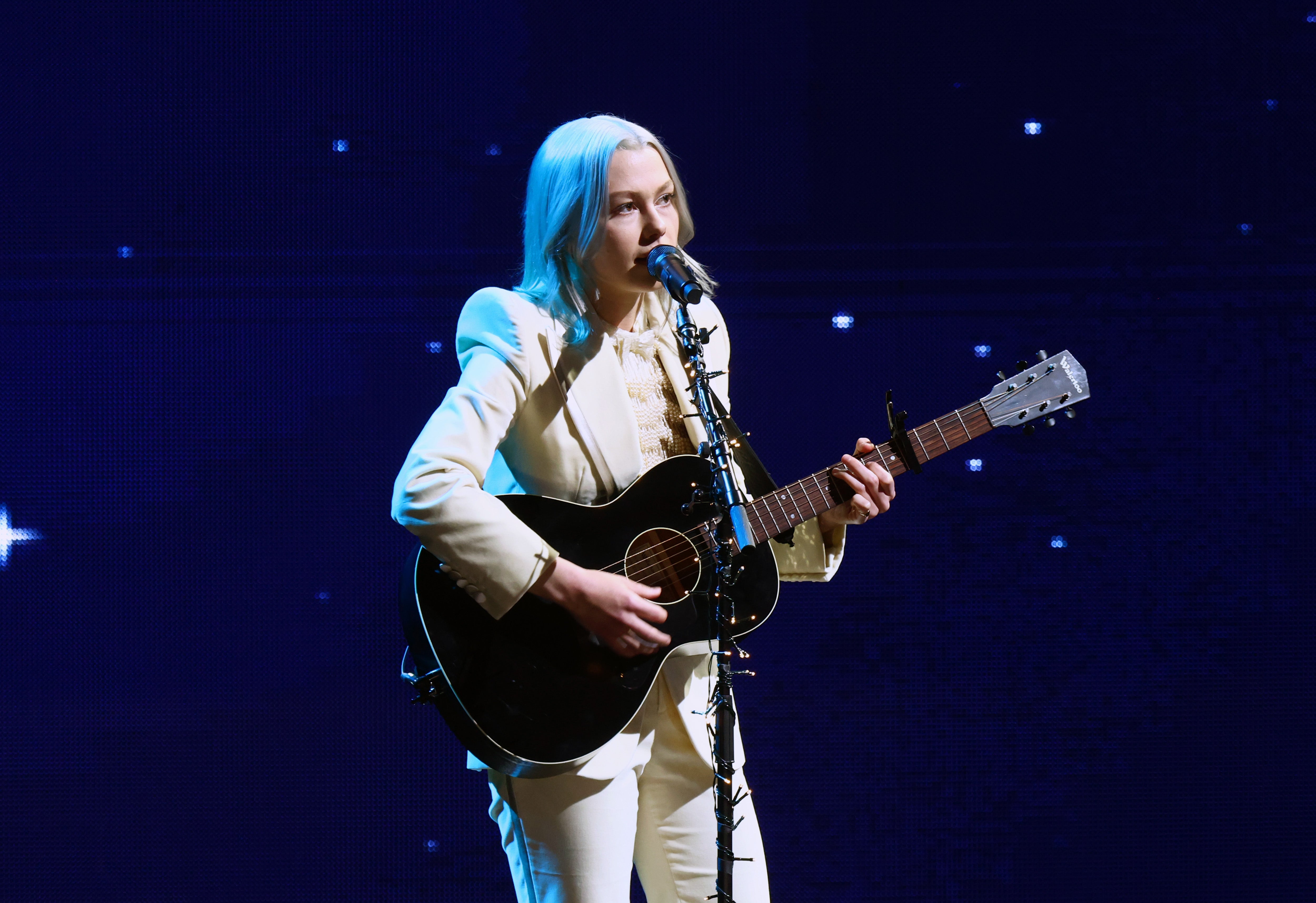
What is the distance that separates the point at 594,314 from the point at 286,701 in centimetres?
144

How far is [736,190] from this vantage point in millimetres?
2543

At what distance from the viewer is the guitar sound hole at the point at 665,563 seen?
5.13 feet

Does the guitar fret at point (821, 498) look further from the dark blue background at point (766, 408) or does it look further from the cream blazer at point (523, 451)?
the dark blue background at point (766, 408)

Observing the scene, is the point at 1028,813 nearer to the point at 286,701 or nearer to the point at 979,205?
the point at 979,205

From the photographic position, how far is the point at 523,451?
158 centimetres

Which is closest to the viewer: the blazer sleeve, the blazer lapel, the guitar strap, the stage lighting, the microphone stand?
the microphone stand

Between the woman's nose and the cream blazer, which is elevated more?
the woman's nose

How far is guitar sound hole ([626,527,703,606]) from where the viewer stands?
5.13ft

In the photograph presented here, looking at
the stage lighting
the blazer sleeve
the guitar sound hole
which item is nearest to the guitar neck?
the guitar sound hole

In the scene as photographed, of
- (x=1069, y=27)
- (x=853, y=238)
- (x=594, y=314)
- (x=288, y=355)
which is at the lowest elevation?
(x=594, y=314)

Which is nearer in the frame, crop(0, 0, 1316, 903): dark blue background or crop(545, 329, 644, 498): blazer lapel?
crop(545, 329, 644, 498): blazer lapel

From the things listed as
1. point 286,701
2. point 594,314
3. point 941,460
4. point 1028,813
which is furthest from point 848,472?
point 286,701

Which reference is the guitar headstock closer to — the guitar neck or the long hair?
the guitar neck

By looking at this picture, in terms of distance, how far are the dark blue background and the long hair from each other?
0.92m
